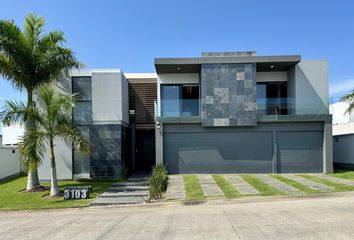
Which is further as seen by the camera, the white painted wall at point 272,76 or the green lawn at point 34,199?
the white painted wall at point 272,76

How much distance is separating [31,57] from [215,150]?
11405 mm

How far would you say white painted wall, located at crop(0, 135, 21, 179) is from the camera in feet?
63.3

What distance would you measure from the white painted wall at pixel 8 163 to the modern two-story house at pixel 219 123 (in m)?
3.04

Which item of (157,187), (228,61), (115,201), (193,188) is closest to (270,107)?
(228,61)

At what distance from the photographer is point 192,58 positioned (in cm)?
1878

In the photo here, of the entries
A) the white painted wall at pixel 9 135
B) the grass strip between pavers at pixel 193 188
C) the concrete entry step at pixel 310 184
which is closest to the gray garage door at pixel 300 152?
the concrete entry step at pixel 310 184

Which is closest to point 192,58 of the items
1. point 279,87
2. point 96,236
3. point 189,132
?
point 189,132

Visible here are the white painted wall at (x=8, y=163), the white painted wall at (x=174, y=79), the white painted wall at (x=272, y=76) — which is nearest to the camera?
the white painted wall at (x=8, y=163)

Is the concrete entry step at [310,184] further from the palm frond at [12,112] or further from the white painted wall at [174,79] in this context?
the palm frond at [12,112]

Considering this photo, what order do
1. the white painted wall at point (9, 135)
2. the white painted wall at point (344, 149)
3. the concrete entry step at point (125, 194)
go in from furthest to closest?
the white painted wall at point (9, 135)
the white painted wall at point (344, 149)
the concrete entry step at point (125, 194)

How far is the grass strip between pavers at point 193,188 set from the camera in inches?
494

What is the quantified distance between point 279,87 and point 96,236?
1696 cm

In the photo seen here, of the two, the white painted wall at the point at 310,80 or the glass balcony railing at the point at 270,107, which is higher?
the white painted wall at the point at 310,80

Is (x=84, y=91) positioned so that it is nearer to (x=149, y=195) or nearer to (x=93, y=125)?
(x=93, y=125)
